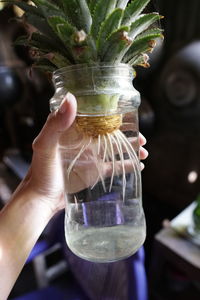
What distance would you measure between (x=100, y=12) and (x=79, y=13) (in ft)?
0.08

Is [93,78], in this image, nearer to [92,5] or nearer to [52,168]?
[92,5]

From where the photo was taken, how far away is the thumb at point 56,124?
0.30m

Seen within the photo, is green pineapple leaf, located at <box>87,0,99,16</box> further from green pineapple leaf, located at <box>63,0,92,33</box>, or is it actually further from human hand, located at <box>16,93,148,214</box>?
human hand, located at <box>16,93,148,214</box>

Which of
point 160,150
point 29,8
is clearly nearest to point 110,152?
point 29,8

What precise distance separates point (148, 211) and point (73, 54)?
137 centimetres

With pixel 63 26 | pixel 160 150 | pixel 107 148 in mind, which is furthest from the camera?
pixel 160 150

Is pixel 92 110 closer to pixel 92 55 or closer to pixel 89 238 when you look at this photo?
pixel 92 55

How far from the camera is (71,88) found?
325mm

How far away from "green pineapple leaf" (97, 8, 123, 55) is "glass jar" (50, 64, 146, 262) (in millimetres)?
28

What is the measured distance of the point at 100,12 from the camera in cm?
28

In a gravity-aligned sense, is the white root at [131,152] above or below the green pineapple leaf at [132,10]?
below

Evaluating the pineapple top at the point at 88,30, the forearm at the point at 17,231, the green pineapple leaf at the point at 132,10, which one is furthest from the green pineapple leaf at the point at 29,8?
the forearm at the point at 17,231

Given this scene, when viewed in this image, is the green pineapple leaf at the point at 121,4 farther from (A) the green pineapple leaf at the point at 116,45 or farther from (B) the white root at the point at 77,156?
(B) the white root at the point at 77,156

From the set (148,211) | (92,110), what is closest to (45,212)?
(92,110)
